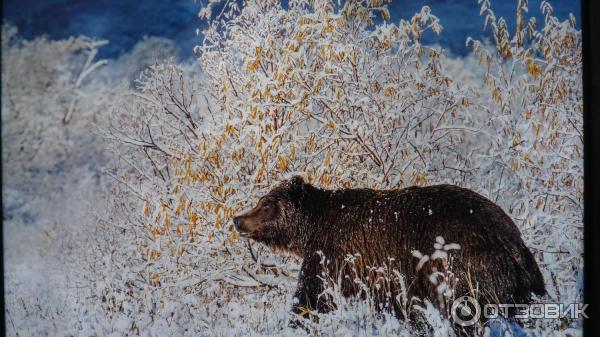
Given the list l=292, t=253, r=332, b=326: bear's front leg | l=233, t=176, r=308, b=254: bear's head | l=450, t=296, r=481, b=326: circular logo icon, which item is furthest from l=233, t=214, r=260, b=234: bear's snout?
l=450, t=296, r=481, b=326: circular logo icon

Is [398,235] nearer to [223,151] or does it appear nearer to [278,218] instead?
[278,218]

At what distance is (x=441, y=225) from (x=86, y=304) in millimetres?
2774

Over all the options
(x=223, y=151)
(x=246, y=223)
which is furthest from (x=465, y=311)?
(x=223, y=151)

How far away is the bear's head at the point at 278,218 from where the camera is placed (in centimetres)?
392

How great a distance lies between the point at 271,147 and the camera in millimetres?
3979

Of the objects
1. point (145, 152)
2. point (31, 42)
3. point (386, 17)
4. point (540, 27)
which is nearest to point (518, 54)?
point (540, 27)

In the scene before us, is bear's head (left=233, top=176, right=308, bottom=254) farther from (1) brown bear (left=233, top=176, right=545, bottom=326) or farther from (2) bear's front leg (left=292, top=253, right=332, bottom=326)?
(2) bear's front leg (left=292, top=253, right=332, bottom=326)

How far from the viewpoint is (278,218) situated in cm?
395

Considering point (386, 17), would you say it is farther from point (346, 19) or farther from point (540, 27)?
point (540, 27)

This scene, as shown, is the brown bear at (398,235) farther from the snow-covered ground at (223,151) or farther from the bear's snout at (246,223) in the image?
the snow-covered ground at (223,151)

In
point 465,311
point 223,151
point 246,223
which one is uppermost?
point 223,151

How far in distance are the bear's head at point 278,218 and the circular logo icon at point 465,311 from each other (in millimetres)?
1199

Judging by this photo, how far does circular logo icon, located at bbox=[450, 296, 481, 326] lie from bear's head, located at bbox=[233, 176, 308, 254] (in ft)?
3.93

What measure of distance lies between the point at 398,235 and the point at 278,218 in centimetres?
90
